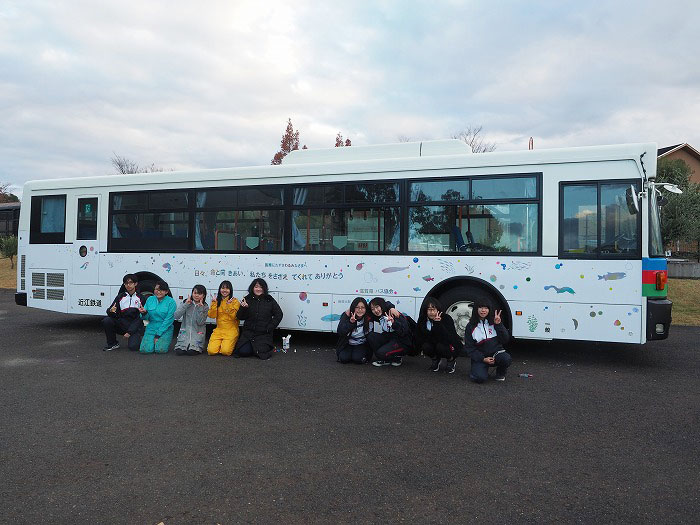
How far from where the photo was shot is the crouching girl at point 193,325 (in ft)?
25.1

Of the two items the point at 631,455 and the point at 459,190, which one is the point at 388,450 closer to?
the point at 631,455

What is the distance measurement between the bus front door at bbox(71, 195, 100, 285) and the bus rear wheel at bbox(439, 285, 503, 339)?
20.5ft

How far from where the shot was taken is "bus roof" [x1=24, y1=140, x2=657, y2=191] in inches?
262

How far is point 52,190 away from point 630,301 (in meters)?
9.92

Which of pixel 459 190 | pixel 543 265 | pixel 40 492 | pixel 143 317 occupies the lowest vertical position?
pixel 40 492

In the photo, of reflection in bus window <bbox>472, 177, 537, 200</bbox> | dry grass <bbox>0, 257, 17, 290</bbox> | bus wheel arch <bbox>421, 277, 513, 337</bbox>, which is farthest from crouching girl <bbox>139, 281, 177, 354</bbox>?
dry grass <bbox>0, 257, 17, 290</bbox>

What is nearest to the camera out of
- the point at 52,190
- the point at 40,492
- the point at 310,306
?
the point at 40,492

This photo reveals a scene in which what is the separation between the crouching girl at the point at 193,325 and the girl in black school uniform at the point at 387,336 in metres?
2.59

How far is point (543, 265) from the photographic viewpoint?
22.3 feet

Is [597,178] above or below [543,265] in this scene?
above

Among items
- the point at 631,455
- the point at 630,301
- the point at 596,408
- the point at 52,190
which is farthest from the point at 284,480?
the point at 52,190

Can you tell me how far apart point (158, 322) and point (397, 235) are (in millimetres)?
3815

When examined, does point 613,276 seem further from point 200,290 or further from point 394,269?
point 200,290

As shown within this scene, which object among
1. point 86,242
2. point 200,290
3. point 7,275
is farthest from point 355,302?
point 7,275
